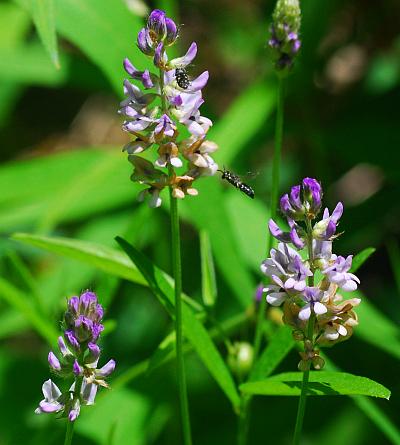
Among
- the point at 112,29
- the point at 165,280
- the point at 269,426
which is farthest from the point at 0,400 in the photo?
the point at 165,280

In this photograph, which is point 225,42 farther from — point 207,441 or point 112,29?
point 207,441

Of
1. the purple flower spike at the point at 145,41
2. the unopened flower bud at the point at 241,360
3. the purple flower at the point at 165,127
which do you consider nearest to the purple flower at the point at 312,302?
the purple flower at the point at 165,127

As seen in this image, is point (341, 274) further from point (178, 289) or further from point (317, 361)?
point (178, 289)

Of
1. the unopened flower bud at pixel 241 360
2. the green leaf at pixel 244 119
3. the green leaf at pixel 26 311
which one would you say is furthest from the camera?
the green leaf at pixel 244 119

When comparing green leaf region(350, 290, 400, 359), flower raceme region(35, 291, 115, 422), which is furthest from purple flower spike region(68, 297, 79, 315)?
green leaf region(350, 290, 400, 359)

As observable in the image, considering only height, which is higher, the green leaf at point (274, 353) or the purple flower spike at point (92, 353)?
the purple flower spike at point (92, 353)

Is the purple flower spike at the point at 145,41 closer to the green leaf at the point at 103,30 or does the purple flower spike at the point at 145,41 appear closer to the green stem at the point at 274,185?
the green stem at the point at 274,185

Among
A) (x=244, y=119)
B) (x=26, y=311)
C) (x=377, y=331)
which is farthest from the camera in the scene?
(x=244, y=119)

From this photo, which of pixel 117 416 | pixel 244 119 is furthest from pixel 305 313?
pixel 244 119
